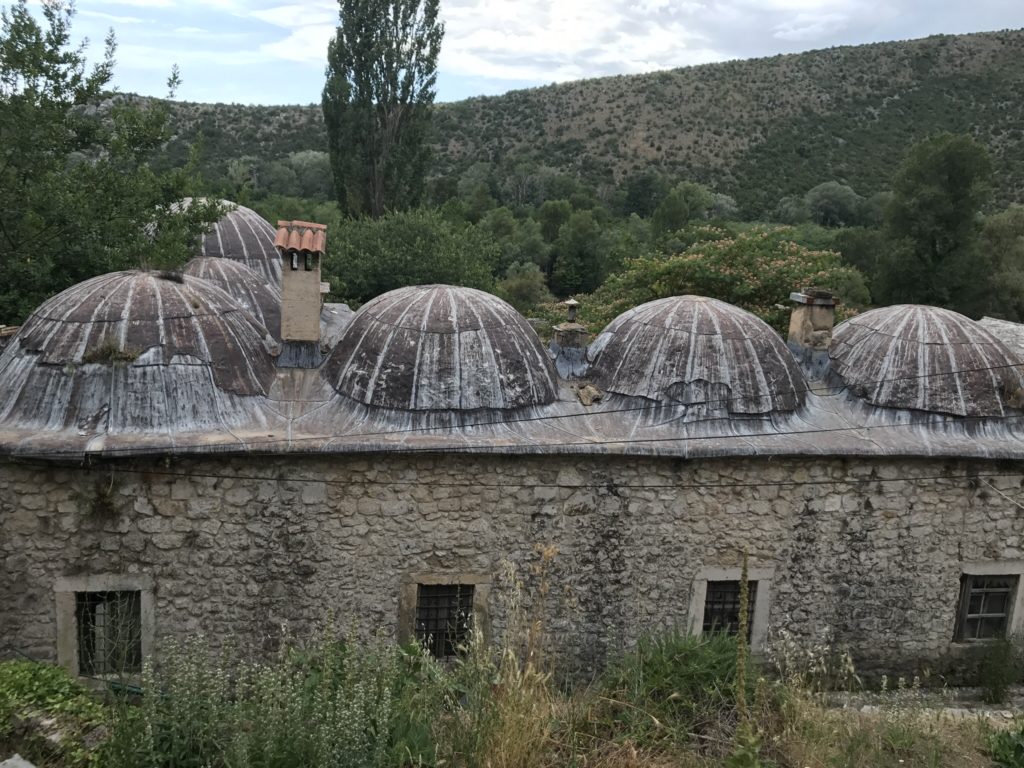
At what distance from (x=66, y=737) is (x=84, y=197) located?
980 cm

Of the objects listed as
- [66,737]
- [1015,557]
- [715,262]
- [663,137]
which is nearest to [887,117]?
[663,137]

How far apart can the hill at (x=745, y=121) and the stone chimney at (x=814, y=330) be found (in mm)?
41040

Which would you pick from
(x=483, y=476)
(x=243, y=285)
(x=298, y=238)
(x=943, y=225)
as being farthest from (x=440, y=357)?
(x=943, y=225)

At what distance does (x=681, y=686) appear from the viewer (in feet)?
19.0

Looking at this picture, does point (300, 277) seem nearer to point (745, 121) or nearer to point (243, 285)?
point (243, 285)

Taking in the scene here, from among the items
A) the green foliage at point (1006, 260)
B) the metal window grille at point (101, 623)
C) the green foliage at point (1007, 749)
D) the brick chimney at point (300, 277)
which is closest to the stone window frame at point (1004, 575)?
the green foliage at point (1007, 749)

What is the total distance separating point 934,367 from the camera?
9.89 metres

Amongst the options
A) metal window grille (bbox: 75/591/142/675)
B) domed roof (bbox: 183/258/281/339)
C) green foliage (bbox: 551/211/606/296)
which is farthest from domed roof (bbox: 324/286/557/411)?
green foliage (bbox: 551/211/606/296)

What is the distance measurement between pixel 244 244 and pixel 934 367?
40.6ft

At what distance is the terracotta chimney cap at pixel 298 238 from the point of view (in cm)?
926

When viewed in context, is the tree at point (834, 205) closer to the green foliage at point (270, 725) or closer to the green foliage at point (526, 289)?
the green foliage at point (526, 289)

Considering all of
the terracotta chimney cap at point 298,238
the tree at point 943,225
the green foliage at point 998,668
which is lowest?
the green foliage at point 998,668

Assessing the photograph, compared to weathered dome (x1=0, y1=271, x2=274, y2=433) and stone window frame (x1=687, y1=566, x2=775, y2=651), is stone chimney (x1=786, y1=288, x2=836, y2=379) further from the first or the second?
weathered dome (x1=0, y1=271, x2=274, y2=433)

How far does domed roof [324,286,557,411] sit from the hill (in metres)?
43.6
